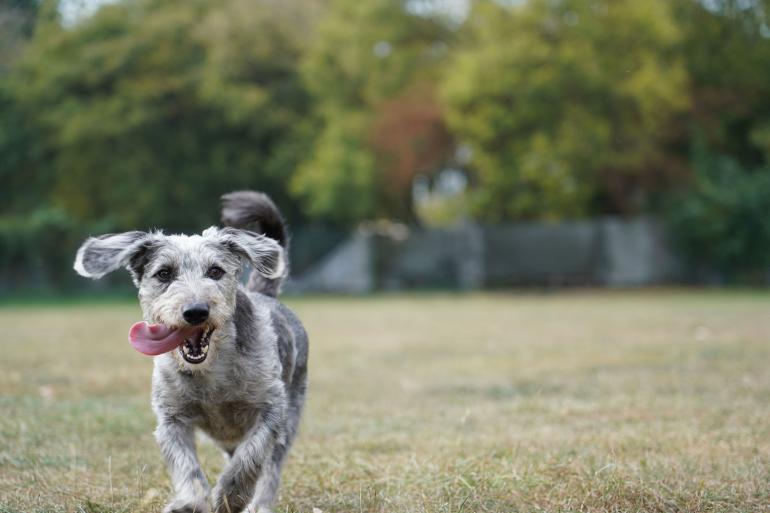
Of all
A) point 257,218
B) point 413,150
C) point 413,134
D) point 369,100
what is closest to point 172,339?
point 257,218

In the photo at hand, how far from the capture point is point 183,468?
4.19 metres

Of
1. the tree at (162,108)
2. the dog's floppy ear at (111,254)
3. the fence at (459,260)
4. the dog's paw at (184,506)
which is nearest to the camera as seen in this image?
the dog's paw at (184,506)

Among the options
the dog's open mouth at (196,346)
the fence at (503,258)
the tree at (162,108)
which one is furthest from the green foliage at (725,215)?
the dog's open mouth at (196,346)

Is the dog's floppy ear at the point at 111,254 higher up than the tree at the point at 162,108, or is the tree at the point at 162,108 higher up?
the tree at the point at 162,108

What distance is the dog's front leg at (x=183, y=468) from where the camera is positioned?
398 centimetres

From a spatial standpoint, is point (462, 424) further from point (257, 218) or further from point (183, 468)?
point (183, 468)

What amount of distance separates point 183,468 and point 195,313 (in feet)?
2.39

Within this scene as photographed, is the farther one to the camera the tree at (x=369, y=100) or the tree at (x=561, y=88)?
the tree at (x=369, y=100)

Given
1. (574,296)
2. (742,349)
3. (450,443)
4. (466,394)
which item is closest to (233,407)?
(450,443)

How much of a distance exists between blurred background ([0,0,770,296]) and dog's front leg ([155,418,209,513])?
2480cm

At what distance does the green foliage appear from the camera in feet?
97.7

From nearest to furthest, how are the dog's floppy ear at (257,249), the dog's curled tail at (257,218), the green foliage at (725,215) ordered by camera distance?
1. the dog's floppy ear at (257,249)
2. the dog's curled tail at (257,218)
3. the green foliage at (725,215)

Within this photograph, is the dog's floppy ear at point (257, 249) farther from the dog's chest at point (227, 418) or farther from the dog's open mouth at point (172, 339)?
the dog's chest at point (227, 418)

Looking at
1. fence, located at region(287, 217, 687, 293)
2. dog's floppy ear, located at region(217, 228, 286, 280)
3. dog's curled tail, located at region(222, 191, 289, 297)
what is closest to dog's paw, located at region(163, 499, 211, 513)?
dog's floppy ear, located at region(217, 228, 286, 280)
